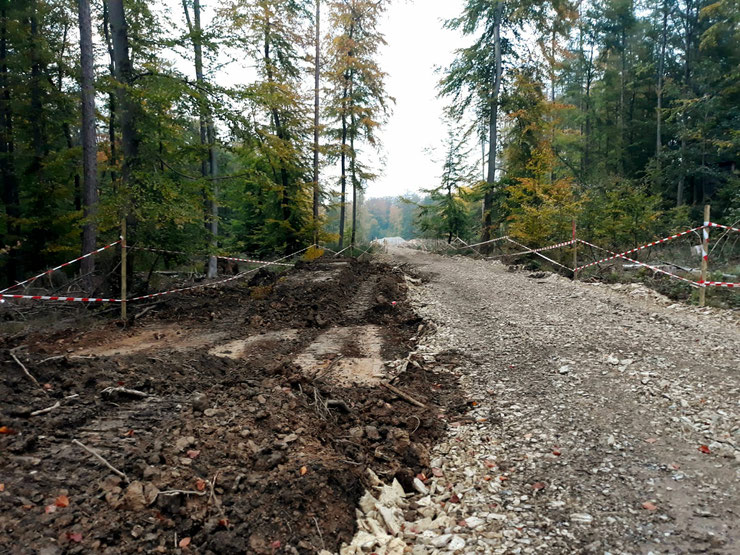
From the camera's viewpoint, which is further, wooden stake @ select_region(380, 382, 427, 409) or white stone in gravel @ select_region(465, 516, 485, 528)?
wooden stake @ select_region(380, 382, 427, 409)

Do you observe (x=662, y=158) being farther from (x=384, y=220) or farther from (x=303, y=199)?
(x=384, y=220)

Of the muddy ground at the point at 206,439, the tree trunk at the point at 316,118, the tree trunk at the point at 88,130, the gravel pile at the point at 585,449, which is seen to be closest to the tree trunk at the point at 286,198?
the tree trunk at the point at 316,118

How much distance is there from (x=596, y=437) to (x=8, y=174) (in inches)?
673

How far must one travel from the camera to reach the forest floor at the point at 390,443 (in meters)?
2.37

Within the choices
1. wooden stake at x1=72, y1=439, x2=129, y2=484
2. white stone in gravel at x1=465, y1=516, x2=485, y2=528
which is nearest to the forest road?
white stone in gravel at x1=465, y1=516, x2=485, y2=528

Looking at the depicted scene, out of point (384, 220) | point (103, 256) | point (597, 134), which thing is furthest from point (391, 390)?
point (384, 220)

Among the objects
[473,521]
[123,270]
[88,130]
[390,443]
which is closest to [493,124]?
[88,130]

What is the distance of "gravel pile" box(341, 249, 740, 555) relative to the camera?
2.50 meters

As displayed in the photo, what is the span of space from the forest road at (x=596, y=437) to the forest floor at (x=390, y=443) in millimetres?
16

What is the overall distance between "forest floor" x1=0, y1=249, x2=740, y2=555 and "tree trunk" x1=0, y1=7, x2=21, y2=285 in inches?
349

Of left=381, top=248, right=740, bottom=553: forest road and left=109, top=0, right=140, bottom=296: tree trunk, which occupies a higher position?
left=109, top=0, right=140, bottom=296: tree trunk

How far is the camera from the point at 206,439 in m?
3.13

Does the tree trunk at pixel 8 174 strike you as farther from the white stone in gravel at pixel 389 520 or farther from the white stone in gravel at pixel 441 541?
the white stone in gravel at pixel 441 541

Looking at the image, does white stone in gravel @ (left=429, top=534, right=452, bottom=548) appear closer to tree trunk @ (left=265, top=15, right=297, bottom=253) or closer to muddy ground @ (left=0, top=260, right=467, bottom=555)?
muddy ground @ (left=0, top=260, right=467, bottom=555)
